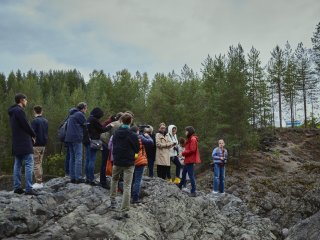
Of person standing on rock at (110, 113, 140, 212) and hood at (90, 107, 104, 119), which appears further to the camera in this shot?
hood at (90, 107, 104, 119)

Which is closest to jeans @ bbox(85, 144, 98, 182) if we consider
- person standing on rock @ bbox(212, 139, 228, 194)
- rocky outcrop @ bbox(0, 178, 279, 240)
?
rocky outcrop @ bbox(0, 178, 279, 240)

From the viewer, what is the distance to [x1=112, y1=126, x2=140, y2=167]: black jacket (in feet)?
32.6

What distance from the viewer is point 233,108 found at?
36.9 meters

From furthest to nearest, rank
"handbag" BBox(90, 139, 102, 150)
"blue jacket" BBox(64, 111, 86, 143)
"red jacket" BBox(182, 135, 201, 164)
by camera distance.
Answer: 1. "red jacket" BBox(182, 135, 201, 164)
2. "handbag" BBox(90, 139, 102, 150)
3. "blue jacket" BBox(64, 111, 86, 143)

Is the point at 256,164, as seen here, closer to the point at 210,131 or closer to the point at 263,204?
the point at 210,131

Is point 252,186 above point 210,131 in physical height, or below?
Result: below

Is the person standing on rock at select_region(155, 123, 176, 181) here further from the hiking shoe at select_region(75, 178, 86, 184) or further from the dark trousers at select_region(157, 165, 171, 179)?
the hiking shoe at select_region(75, 178, 86, 184)

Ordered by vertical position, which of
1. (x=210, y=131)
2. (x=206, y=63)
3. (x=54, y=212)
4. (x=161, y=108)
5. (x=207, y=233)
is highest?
(x=206, y=63)

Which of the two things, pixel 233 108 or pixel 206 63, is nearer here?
pixel 233 108

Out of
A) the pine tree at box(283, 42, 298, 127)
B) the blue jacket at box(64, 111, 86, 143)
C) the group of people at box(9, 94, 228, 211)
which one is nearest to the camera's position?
the group of people at box(9, 94, 228, 211)

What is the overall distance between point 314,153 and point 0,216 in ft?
129

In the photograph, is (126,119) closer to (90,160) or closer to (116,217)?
(90,160)

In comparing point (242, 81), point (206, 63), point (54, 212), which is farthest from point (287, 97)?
point (54, 212)

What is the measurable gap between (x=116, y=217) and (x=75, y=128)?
2980 mm
